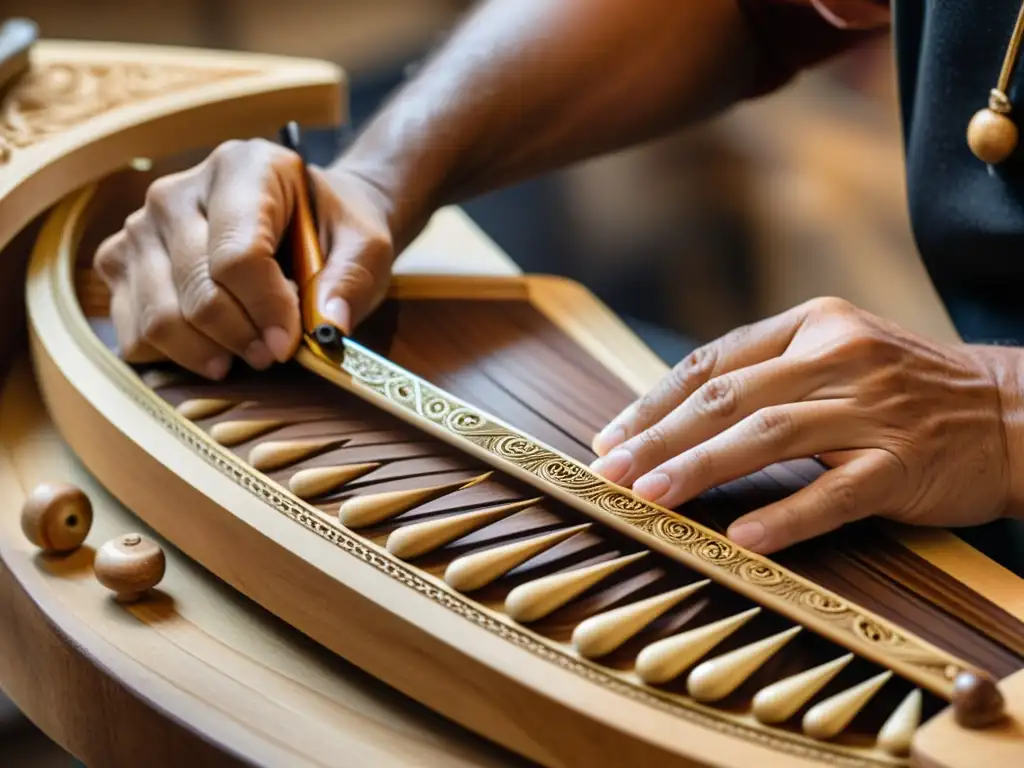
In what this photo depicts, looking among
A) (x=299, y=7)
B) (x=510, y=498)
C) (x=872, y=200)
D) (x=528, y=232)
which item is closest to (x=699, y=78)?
(x=510, y=498)

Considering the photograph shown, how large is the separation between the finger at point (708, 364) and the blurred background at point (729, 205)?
6.36ft

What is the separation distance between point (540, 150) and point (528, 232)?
156 cm

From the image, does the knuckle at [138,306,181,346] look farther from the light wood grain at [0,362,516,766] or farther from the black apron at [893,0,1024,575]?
the black apron at [893,0,1024,575]

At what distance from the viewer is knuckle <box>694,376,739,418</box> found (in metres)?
0.75

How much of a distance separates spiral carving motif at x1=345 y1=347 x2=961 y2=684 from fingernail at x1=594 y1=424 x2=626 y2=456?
2.1 inches

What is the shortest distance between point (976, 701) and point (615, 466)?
0.85 feet

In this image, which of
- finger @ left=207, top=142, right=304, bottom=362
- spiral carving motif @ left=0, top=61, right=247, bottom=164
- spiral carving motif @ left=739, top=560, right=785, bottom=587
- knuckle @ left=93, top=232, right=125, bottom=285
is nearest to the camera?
spiral carving motif @ left=739, top=560, right=785, bottom=587

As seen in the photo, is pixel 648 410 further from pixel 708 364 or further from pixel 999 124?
pixel 999 124

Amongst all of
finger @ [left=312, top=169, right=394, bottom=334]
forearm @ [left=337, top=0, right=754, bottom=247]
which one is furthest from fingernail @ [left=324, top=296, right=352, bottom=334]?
forearm @ [left=337, top=0, right=754, bottom=247]

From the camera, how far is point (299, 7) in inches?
137

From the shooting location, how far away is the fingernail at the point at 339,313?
0.89 m

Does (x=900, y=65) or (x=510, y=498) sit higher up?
(x=900, y=65)

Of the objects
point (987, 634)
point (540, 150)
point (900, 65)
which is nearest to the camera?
point (987, 634)

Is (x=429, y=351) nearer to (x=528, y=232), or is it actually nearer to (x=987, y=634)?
(x=987, y=634)
